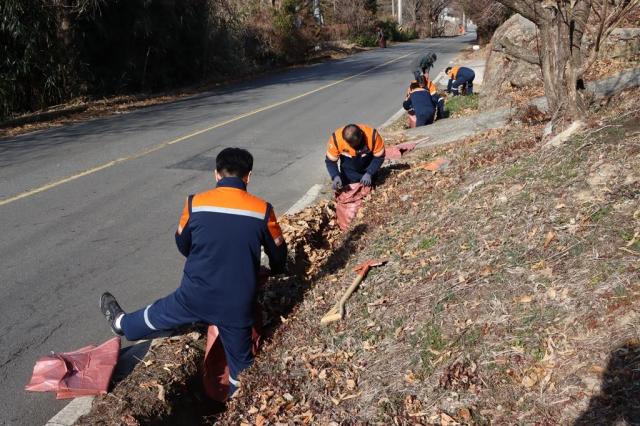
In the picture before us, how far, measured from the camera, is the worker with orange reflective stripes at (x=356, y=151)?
675cm

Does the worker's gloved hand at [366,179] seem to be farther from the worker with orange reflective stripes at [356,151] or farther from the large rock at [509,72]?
the large rock at [509,72]

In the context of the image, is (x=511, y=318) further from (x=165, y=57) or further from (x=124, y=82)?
(x=165, y=57)

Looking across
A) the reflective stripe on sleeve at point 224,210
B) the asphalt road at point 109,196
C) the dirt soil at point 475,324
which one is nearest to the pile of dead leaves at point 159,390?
the dirt soil at point 475,324

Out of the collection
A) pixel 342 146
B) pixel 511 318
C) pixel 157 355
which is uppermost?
pixel 342 146

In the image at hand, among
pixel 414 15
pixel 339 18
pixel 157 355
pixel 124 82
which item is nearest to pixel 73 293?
pixel 157 355

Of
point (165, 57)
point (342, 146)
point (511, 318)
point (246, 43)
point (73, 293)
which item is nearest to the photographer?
point (511, 318)

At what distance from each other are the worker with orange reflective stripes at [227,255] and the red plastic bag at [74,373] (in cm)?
51

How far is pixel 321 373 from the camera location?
12.1ft

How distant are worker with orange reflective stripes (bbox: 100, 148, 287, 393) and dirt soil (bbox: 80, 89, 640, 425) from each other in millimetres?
→ 358

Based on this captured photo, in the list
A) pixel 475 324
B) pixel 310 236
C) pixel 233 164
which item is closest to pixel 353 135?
pixel 310 236

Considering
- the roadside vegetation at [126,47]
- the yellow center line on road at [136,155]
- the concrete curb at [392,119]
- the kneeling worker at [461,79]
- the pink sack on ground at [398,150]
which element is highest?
the roadside vegetation at [126,47]

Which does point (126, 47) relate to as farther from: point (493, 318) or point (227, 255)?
point (493, 318)

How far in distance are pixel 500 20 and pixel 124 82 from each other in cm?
2227

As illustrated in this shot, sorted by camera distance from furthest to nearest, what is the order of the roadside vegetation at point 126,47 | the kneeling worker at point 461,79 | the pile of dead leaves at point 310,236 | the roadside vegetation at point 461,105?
the roadside vegetation at point 126,47 < the kneeling worker at point 461,79 < the roadside vegetation at point 461,105 < the pile of dead leaves at point 310,236
